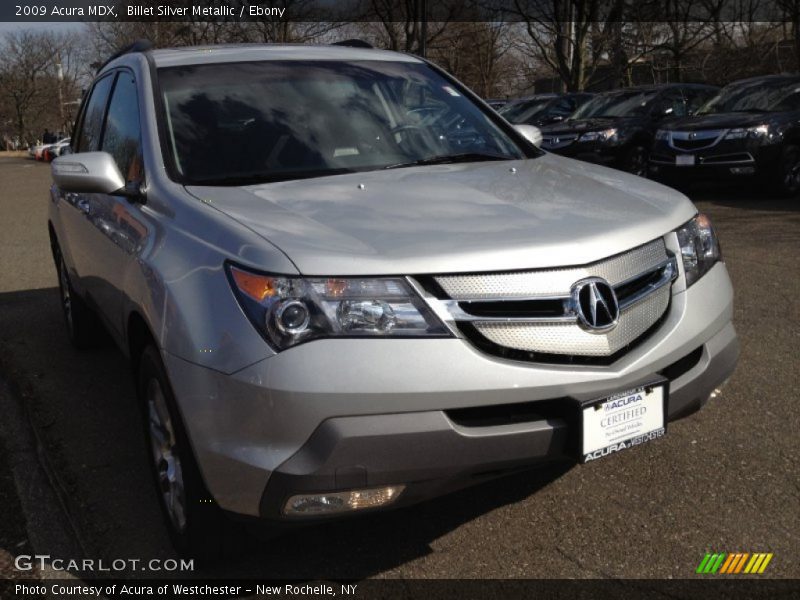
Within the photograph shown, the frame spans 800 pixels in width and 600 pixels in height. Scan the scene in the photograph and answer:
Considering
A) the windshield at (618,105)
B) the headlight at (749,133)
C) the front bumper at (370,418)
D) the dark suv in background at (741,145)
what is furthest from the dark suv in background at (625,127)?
the front bumper at (370,418)

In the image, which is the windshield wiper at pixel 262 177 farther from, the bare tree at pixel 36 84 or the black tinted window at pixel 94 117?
the bare tree at pixel 36 84

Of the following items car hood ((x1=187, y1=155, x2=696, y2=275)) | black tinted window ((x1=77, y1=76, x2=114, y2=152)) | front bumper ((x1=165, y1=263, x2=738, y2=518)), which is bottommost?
front bumper ((x1=165, y1=263, x2=738, y2=518))

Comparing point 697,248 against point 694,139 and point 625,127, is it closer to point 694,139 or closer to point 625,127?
point 694,139

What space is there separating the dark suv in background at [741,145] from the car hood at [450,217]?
833cm

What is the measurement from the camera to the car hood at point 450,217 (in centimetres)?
255

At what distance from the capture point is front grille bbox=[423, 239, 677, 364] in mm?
2525

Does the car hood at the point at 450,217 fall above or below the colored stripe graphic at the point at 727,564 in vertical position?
above

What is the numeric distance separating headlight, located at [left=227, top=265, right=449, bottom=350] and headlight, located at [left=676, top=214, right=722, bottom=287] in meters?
1.03

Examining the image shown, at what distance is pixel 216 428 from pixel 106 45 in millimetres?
42171

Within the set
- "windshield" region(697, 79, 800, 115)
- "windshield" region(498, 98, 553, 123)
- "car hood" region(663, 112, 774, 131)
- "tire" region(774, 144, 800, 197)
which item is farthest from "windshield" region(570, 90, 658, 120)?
"tire" region(774, 144, 800, 197)

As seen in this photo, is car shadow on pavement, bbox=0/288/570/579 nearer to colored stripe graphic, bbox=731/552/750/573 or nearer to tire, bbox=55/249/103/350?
tire, bbox=55/249/103/350

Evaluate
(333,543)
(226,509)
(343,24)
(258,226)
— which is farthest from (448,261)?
(343,24)

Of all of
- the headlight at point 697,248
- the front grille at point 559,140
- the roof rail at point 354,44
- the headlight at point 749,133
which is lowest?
the front grille at point 559,140

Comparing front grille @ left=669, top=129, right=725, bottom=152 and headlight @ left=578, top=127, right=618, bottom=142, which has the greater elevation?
front grille @ left=669, top=129, right=725, bottom=152
